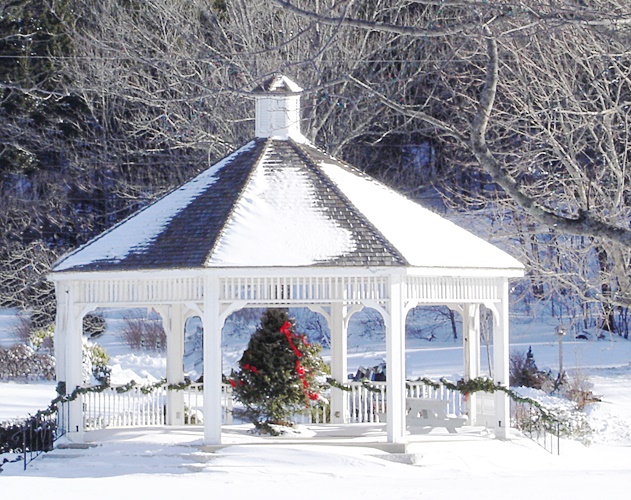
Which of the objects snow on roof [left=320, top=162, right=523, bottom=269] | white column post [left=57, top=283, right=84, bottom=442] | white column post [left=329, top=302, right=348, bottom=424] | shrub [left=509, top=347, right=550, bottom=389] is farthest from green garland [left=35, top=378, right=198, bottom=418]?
shrub [left=509, top=347, right=550, bottom=389]

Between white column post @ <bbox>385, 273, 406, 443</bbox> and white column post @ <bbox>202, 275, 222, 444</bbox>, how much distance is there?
2293 mm

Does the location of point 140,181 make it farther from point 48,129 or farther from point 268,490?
point 268,490

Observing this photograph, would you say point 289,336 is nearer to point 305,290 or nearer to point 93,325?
point 305,290

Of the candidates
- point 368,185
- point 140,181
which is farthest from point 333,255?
point 140,181

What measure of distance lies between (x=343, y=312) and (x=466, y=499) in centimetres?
747

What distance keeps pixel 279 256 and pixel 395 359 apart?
2104 millimetres

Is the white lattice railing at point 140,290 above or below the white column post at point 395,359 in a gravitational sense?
above

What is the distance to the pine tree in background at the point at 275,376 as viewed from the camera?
1742 centimetres

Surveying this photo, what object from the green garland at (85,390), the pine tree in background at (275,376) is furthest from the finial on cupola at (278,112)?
the green garland at (85,390)

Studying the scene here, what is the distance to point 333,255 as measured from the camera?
53.3 feet

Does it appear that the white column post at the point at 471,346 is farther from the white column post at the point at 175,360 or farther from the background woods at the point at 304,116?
the white column post at the point at 175,360

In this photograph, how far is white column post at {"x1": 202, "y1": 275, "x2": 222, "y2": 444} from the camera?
16.2 meters

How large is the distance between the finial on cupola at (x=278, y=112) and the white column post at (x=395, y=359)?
12.0ft

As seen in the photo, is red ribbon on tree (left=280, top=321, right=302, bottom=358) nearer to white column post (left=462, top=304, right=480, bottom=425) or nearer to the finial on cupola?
the finial on cupola
